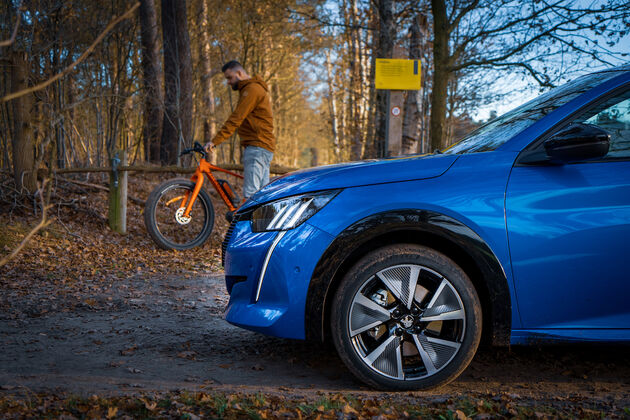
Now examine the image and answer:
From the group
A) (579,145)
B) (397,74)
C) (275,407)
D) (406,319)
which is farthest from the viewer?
(397,74)

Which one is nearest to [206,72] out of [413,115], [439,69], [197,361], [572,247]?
[413,115]

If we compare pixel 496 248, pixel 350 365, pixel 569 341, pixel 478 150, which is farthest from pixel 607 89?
pixel 350 365

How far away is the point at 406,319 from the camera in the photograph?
2.92 m

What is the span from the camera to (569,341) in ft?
9.52

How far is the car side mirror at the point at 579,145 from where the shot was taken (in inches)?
110

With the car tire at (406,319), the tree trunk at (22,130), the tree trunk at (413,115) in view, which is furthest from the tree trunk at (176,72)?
the car tire at (406,319)

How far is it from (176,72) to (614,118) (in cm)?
1063

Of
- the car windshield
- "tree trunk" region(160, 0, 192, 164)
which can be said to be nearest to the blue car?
the car windshield

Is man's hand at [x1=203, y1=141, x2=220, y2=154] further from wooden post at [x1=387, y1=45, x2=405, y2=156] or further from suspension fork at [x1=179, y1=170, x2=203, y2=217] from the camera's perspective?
wooden post at [x1=387, y1=45, x2=405, y2=156]

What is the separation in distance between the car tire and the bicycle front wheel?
4906mm

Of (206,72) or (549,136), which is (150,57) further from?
(549,136)

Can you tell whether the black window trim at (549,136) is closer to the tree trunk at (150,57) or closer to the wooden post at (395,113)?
the wooden post at (395,113)

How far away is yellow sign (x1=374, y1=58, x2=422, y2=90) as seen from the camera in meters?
8.08

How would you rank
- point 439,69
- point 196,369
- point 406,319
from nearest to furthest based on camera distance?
point 406,319 < point 196,369 < point 439,69
